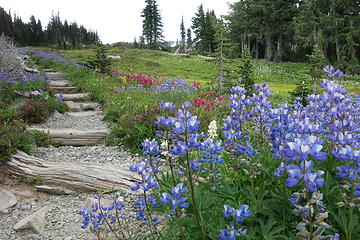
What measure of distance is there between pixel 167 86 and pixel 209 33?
39.5 metres

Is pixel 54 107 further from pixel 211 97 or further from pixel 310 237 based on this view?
pixel 310 237

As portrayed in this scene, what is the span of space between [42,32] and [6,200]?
71.3m

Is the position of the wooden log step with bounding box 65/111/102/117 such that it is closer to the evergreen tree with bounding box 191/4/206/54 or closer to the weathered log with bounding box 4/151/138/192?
the weathered log with bounding box 4/151/138/192

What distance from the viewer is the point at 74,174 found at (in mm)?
4375

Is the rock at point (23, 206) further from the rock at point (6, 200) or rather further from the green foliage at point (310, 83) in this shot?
the green foliage at point (310, 83)

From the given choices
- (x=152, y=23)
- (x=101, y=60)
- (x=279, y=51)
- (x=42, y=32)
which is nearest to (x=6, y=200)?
(x=101, y=60)

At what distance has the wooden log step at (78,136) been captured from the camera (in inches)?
241

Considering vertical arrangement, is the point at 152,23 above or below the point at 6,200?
above

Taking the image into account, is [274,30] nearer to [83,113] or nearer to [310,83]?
[310,83]

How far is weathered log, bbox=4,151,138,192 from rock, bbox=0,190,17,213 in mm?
492

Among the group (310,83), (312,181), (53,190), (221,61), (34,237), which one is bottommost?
(34,237)

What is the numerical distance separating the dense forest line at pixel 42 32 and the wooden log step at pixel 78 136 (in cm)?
5416

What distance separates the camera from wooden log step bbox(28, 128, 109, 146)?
6.12 m

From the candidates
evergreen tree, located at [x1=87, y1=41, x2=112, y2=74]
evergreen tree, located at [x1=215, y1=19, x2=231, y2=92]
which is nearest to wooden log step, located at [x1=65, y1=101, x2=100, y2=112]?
evergreen tree, located at [x1=87, y1=41, x2=112, y2=74]
